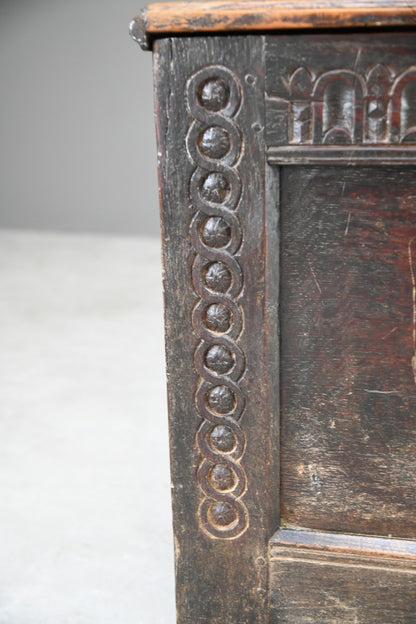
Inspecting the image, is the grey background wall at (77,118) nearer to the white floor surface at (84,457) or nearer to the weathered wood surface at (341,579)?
the white floor surface at (84,457)

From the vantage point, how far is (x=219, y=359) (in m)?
1.11

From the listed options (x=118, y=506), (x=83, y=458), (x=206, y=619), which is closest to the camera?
(x=206, y=619)

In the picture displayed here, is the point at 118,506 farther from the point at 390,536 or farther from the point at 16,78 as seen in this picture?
the point at 16,78

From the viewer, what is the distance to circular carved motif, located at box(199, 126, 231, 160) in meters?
1.01

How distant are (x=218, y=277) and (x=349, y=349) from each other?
208mm

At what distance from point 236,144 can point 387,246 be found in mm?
240

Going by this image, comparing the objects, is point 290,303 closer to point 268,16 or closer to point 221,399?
point 221,399

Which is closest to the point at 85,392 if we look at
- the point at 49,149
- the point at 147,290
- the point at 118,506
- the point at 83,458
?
the point at 83,458

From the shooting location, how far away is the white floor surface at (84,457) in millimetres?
1546

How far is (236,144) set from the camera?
3.33 feet

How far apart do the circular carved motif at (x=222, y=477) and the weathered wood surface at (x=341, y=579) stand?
0.11 meters

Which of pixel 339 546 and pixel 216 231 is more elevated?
pixel 216 231

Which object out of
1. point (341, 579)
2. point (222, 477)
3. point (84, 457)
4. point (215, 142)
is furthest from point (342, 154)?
point (84, 457)

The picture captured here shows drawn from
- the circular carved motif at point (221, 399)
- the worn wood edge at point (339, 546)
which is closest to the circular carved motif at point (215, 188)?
the circular carved motif at point (221, 399)
